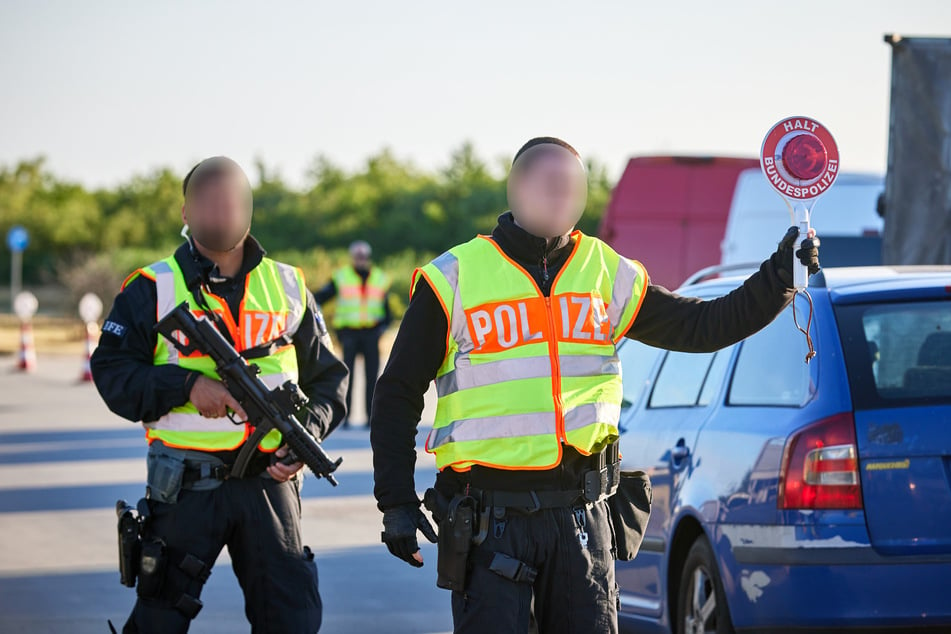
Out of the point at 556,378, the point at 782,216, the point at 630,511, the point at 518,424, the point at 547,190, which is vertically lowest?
the point at 630,511

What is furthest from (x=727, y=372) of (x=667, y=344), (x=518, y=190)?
(x=518, y=190)

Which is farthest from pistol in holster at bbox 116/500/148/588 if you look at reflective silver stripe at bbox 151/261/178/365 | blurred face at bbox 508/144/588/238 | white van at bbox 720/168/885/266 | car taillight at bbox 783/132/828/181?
white van at bbox 720/168/885/266

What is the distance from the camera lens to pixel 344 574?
351 inches

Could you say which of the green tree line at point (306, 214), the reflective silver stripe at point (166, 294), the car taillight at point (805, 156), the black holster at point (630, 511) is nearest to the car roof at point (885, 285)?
the car taillight at point (805, 156)

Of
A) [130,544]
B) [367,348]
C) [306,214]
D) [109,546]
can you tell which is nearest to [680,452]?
[130,544]

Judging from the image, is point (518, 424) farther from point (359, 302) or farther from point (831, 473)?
point (359, 302)

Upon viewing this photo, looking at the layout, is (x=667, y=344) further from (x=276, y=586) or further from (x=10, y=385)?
(x=10, y=385)

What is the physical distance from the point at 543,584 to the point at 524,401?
0.52 metres

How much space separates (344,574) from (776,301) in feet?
16.8

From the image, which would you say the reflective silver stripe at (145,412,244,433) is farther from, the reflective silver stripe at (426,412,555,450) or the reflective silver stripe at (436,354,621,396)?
the reflective silver stripe at (426,412,555,450)

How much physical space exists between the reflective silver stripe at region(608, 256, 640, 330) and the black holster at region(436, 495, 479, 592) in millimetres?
727

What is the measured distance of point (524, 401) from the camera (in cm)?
424

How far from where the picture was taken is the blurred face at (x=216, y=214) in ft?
17.0

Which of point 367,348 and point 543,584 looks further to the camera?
point 367,348
